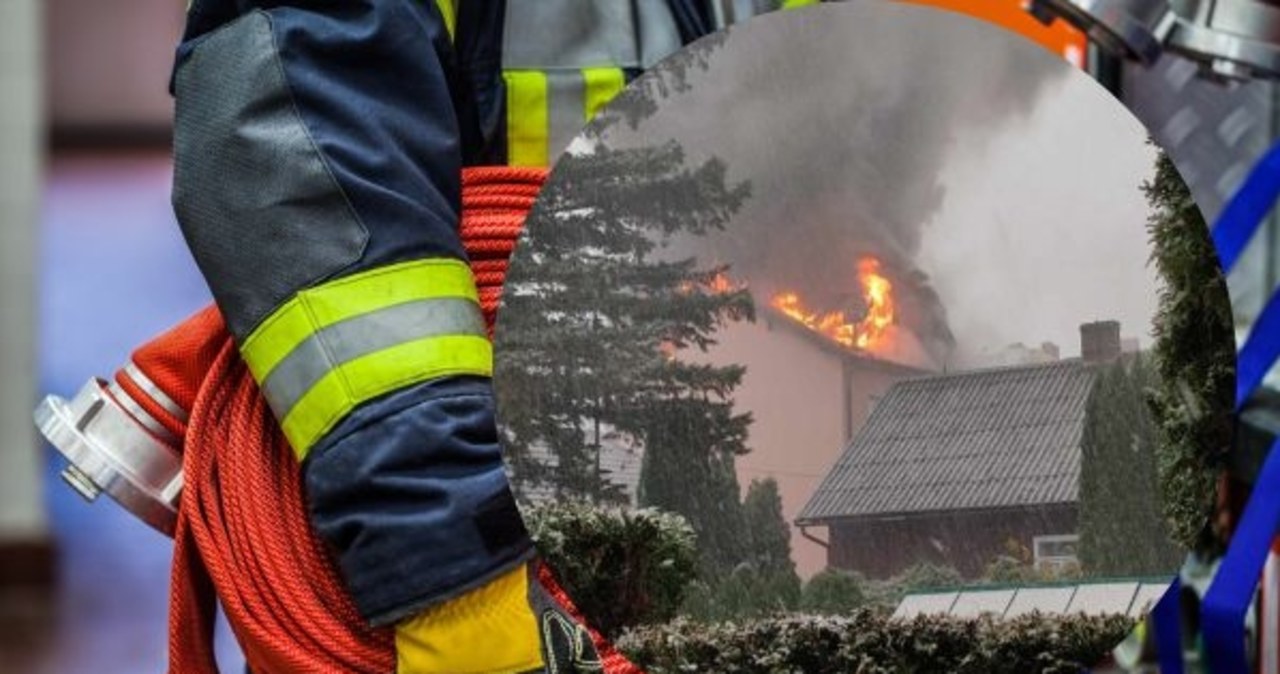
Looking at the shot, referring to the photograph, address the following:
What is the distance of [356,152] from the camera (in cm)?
144

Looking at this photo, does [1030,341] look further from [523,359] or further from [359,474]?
[359,474]

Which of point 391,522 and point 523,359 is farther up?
point 523,359

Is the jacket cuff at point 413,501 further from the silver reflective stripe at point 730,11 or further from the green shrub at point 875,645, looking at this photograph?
the silver reflective stripe at point 730,11

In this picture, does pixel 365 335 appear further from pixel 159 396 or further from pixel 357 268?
pixel 159 396

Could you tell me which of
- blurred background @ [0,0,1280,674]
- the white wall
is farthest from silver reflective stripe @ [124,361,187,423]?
the white wall

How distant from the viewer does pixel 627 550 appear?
1.38 meters

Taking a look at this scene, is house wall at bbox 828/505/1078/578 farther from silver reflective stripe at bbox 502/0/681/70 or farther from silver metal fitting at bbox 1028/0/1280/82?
silver metal fitting at bbox 1028/0/1280/82

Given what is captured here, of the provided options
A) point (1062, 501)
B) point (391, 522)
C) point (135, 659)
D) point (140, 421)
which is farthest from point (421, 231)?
point (135, 659)

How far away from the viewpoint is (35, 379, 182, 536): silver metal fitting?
160 centimetres

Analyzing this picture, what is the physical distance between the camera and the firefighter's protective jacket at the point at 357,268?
140 cm

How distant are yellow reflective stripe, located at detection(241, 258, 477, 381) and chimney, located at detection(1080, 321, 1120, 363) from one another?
39 cm

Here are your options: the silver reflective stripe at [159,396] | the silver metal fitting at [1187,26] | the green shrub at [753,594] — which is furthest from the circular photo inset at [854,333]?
the silver metal fitting at [1187,26]

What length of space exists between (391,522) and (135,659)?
3.86 metres

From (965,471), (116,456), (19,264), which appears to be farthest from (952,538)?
(19,264)
